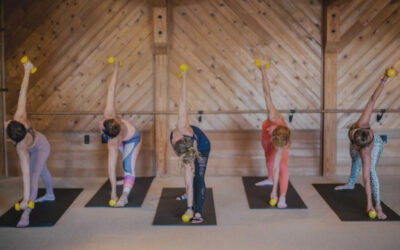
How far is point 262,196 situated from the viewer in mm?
5504

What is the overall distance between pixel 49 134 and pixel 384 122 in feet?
16.9

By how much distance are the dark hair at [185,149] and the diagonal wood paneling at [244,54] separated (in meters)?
2.32

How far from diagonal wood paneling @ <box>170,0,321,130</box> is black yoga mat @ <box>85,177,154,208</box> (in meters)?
1.04

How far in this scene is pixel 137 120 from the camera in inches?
261

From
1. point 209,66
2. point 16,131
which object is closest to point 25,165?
point 16,131

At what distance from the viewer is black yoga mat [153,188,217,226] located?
459 centimetres

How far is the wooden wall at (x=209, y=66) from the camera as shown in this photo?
646 centimetres

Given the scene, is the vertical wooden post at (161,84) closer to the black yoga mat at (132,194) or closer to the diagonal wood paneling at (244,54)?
the diagonal wood paneling at (244,54)

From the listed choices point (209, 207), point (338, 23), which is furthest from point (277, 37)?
point (209, 207)

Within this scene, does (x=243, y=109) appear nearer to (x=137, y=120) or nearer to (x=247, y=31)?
(x=247, y=31)

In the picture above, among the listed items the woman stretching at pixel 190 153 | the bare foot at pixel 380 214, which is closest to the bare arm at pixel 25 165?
the woman stretching at pixel 190 153

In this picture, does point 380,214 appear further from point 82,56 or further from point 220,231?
point 82,56

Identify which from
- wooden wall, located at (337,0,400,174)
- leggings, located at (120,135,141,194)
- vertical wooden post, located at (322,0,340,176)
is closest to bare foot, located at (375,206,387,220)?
vertical wooden post, located at (322,0,340,176)

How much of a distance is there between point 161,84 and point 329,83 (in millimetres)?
2528
